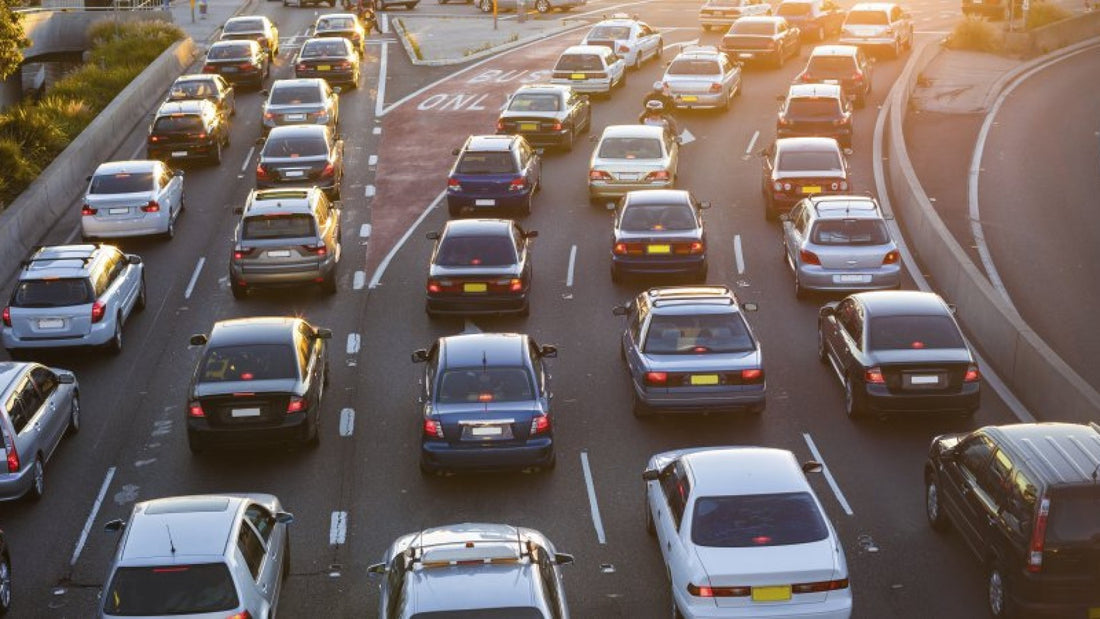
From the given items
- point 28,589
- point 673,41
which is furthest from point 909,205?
point 673,41

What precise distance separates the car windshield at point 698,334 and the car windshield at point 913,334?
1.70 meters

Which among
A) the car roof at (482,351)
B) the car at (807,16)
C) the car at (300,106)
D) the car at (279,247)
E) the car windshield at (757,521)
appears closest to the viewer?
the car windshield at (757,521)

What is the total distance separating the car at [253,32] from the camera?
50.6m

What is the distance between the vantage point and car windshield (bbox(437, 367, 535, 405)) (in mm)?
18422

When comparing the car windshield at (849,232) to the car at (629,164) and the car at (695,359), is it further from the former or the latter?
the car at (629,164)

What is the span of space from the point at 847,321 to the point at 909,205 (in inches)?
377

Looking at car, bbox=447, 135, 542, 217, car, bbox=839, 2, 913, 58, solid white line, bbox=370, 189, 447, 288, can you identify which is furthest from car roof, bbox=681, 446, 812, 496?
car, bbox=839, 2, 913, 58

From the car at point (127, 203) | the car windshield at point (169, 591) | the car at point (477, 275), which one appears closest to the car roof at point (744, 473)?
the car windshield at point (169, 591)

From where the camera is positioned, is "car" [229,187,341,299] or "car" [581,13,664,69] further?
"car" [581,13,664,69]

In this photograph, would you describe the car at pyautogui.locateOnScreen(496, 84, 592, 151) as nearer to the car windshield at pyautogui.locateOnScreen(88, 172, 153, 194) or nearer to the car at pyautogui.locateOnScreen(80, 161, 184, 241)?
the car at pyautogui.locateOnScreen(80, 161, 184, 241)

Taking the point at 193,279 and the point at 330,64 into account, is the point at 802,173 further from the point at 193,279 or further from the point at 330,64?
the point at 330,64

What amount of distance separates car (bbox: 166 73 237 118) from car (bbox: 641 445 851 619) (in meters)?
27.1

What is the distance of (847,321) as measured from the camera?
70.2 feet

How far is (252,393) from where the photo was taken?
19094 millimetres
